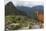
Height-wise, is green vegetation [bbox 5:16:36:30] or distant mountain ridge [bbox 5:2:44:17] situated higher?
distant mountain ridge [bbox 5:2:44:17]

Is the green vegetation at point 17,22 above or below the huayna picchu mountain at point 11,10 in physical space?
below

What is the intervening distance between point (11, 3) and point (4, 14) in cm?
14

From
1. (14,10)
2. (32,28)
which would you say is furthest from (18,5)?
(32,28)

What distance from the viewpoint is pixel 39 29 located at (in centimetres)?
98

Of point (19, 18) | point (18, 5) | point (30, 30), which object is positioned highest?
point (18, 5)

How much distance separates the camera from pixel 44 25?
0.98 m

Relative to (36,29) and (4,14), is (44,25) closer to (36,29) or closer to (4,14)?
(36,29)

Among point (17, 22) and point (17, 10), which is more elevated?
point (17, 10)

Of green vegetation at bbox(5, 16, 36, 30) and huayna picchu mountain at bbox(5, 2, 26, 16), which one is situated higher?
huayna picchu mountain at bbox(5, 2, 26, 16)

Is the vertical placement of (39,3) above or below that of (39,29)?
above

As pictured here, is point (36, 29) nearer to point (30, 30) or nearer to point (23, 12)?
point (30, 30)

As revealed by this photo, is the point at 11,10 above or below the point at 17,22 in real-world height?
above

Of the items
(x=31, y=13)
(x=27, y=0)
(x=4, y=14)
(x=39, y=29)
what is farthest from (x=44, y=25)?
(x=4, y=14)

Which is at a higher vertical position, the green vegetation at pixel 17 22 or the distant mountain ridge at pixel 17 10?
the distant mountain ridge at pixel 17 10
